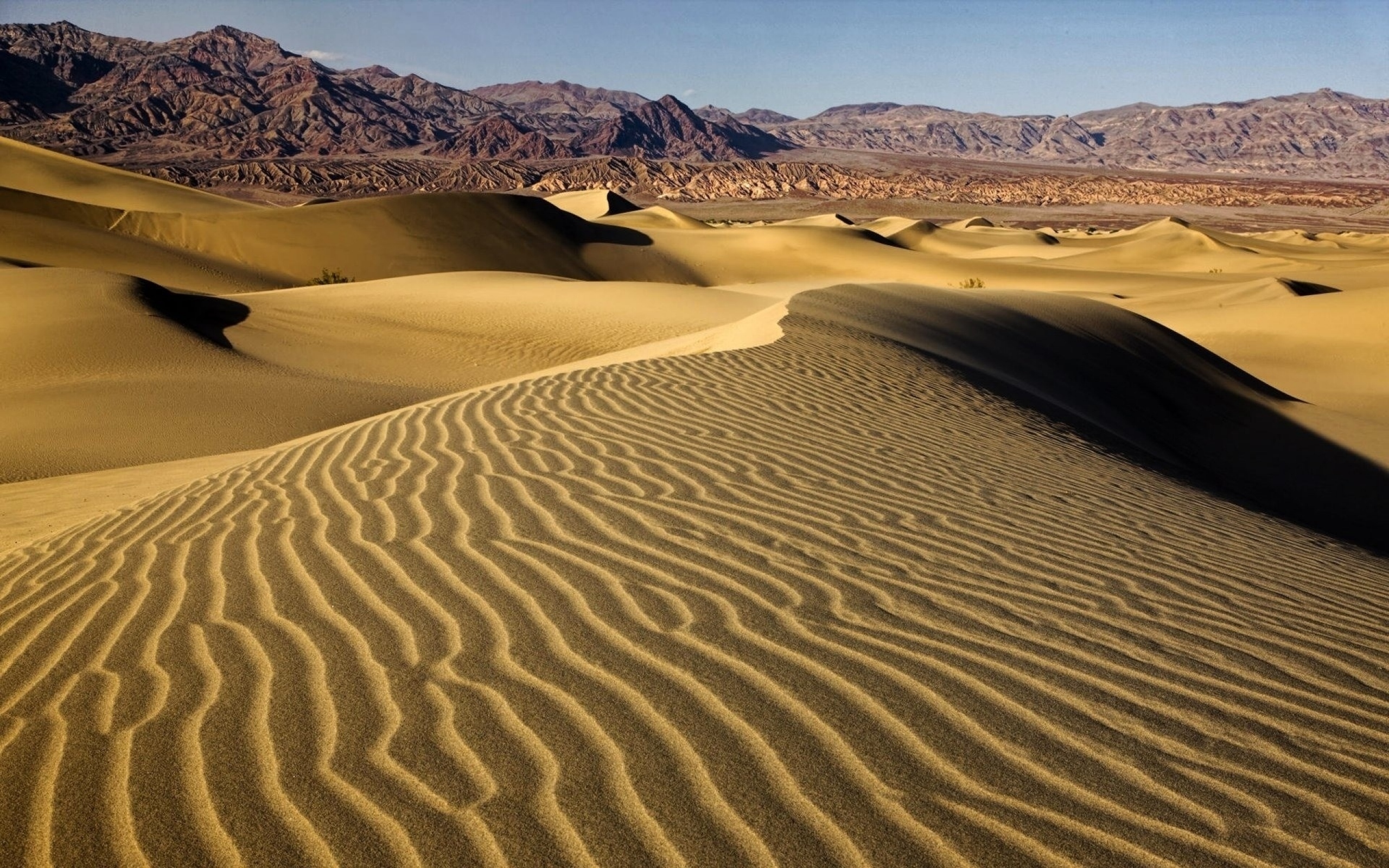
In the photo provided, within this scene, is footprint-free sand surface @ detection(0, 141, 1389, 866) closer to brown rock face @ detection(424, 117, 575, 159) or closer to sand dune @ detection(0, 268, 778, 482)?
sand dune @ detection(0, 268, 778, 482)

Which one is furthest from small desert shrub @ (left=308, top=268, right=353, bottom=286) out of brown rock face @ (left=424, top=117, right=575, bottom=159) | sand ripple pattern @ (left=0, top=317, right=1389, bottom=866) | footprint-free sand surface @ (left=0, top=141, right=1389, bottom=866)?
brown rock face @ (left=424, top=117, right=575, bottom=159)

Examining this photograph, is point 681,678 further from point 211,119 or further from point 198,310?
point 211,119

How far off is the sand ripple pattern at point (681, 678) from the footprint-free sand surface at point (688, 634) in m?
0.01

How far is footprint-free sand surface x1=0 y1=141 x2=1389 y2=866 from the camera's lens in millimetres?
2381

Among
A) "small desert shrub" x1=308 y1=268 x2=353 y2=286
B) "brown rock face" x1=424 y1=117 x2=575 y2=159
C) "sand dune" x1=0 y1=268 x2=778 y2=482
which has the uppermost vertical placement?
"brown rock face" x1=424 y1=117 x2=575 y2=159

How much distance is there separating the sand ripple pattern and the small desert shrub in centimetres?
2753

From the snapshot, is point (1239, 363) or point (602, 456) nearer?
point (602, 456)

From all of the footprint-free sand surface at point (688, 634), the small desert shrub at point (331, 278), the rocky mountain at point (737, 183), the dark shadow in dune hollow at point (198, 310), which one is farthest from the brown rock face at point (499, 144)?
the footprint-free sand surface at point (688, 634)

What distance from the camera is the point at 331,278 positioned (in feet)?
105

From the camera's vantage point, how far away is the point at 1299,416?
15.3 metres

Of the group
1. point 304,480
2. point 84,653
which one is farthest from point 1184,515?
point 84,653

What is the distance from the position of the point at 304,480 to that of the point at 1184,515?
4.97 metres

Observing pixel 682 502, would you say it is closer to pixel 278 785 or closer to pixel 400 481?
pixel 400 481

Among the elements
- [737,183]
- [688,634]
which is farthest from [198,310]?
[737,183]
